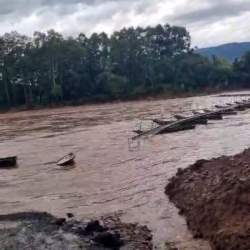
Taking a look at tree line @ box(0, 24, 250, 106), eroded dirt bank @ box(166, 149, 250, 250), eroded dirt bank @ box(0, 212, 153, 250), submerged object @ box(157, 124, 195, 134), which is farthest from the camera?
tree line @ box(0, 24, 250, 106)

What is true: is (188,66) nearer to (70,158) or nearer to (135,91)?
(135,91)

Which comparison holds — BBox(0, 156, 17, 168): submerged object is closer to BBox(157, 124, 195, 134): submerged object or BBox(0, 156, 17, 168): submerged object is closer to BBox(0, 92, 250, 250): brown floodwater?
BBox(0, 92, 250, 250): brown floodwater

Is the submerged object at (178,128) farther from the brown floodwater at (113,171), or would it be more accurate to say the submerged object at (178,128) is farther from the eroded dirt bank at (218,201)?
the eroded dirt bank at (218,201)

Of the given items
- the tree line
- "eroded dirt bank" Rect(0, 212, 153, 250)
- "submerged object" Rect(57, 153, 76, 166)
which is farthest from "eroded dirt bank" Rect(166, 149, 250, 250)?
the tree line

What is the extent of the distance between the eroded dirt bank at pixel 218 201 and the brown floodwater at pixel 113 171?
15.4 inches

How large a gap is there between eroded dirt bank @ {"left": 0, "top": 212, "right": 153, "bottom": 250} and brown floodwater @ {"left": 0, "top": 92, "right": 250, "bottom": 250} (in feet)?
1.97

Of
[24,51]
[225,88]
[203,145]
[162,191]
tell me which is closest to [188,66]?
[225,88]

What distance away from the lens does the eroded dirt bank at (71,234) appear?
1195 cm

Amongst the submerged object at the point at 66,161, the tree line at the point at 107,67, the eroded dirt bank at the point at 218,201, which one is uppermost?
the tree line at the point at 107,67

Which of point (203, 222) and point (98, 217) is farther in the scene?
point (98, 217)

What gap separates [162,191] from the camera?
58.3 ft

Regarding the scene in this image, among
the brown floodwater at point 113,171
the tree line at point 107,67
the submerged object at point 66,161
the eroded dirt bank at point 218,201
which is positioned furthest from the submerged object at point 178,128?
the tree line at point 107,67

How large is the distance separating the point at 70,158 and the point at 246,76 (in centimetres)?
7765

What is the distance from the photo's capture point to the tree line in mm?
84562
